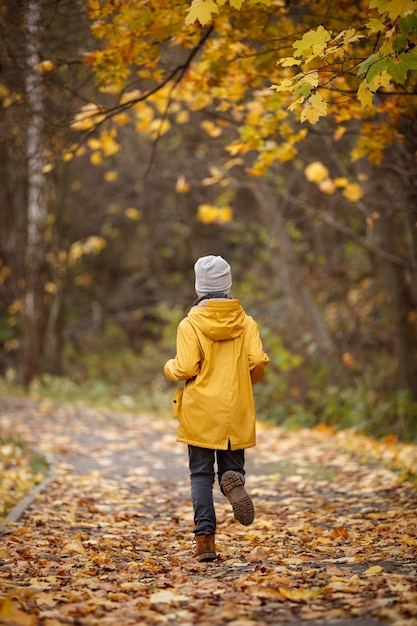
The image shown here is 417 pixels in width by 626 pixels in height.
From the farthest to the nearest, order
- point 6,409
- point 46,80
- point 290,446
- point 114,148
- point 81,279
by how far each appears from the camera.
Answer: point 81,279 < point 6,409 < point 290,446 < point 114,148 < point 46,80

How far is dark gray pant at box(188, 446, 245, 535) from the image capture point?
5105 mm

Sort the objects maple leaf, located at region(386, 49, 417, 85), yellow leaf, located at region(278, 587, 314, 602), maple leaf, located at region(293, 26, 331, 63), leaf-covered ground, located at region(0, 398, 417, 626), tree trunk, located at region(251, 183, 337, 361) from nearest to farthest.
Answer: leaf-covered ground, located at region(0, 398, 417, 626)
yellow leaf, located at region(278, 587, 314, 602)
maple leaf, located at region(386, 49, 417, 85)
maple leaf, located at region(293, 26, 331, 63)
tree trunk, located at region(251, 183, 337, 361)

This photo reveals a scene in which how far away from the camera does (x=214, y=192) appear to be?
1906 centimetres

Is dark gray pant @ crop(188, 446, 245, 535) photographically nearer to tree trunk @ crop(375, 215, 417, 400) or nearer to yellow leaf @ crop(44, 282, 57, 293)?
tree trunk @ crop(375, 215, 417, 400)

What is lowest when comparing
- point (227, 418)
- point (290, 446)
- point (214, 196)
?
point (290, 446)

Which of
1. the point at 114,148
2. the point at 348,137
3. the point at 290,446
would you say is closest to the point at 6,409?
the point at 290,446

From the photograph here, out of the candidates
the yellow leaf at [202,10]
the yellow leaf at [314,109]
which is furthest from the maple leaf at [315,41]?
the yellow leaf at [202,10]

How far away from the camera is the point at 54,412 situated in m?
14.1

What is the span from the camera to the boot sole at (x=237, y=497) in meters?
5.05

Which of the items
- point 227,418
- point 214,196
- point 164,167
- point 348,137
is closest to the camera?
point 227,418

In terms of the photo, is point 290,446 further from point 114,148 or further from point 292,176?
point 292,176

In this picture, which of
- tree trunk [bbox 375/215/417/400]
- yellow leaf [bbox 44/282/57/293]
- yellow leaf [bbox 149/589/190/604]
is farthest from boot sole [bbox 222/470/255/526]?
yellow leaf [bbox 44/282/57/293]

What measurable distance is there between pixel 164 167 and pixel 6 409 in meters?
Answer: 6.94

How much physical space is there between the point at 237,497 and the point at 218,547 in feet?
2.32
